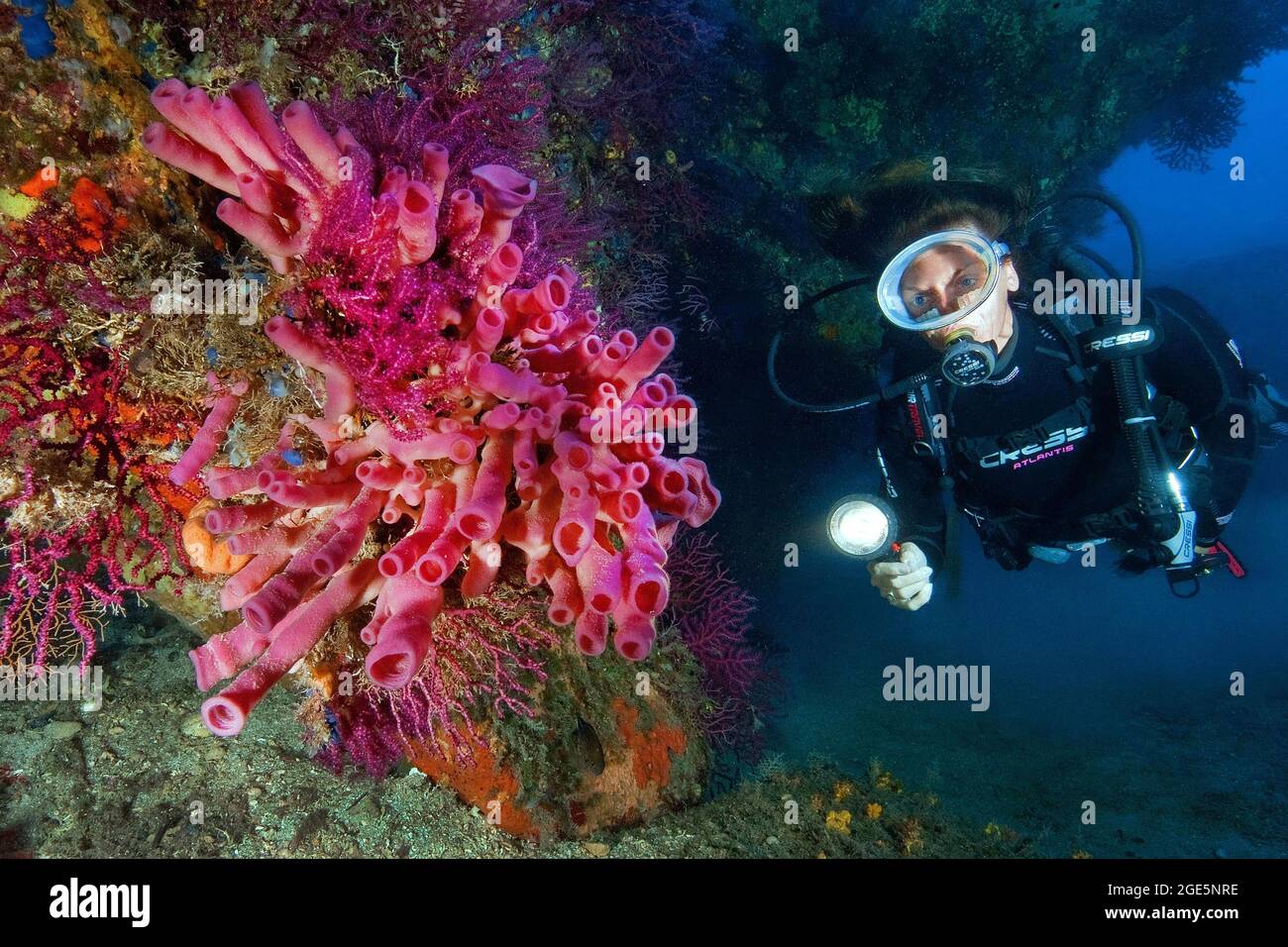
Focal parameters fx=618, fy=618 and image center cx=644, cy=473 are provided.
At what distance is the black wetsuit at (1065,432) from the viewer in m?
5.00

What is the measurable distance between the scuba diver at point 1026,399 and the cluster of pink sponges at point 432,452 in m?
2.83

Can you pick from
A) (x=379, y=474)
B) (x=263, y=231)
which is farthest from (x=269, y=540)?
(x=263, y=231)

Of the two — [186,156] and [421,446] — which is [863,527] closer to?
[421,446]

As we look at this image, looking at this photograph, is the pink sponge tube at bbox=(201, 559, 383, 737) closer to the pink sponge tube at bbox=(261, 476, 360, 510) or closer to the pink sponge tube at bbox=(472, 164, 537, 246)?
the pink sponge tube at bbox=(261, 476, 360, 510)

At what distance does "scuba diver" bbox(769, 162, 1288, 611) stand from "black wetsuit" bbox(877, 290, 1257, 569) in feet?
0.05

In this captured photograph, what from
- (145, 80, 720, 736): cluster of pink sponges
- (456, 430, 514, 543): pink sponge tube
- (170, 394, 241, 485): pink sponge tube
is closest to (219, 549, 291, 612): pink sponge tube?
(145, 80, 720, 736): cluster of pink sponges

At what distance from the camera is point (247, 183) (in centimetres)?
185

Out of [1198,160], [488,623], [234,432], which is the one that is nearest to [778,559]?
[488,623]

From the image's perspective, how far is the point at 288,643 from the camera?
1.88m

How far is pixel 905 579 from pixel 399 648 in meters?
3.46

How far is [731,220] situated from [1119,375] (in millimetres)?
4577

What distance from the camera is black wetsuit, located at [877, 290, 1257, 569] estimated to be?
5004 millimetres

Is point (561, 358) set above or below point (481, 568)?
above
